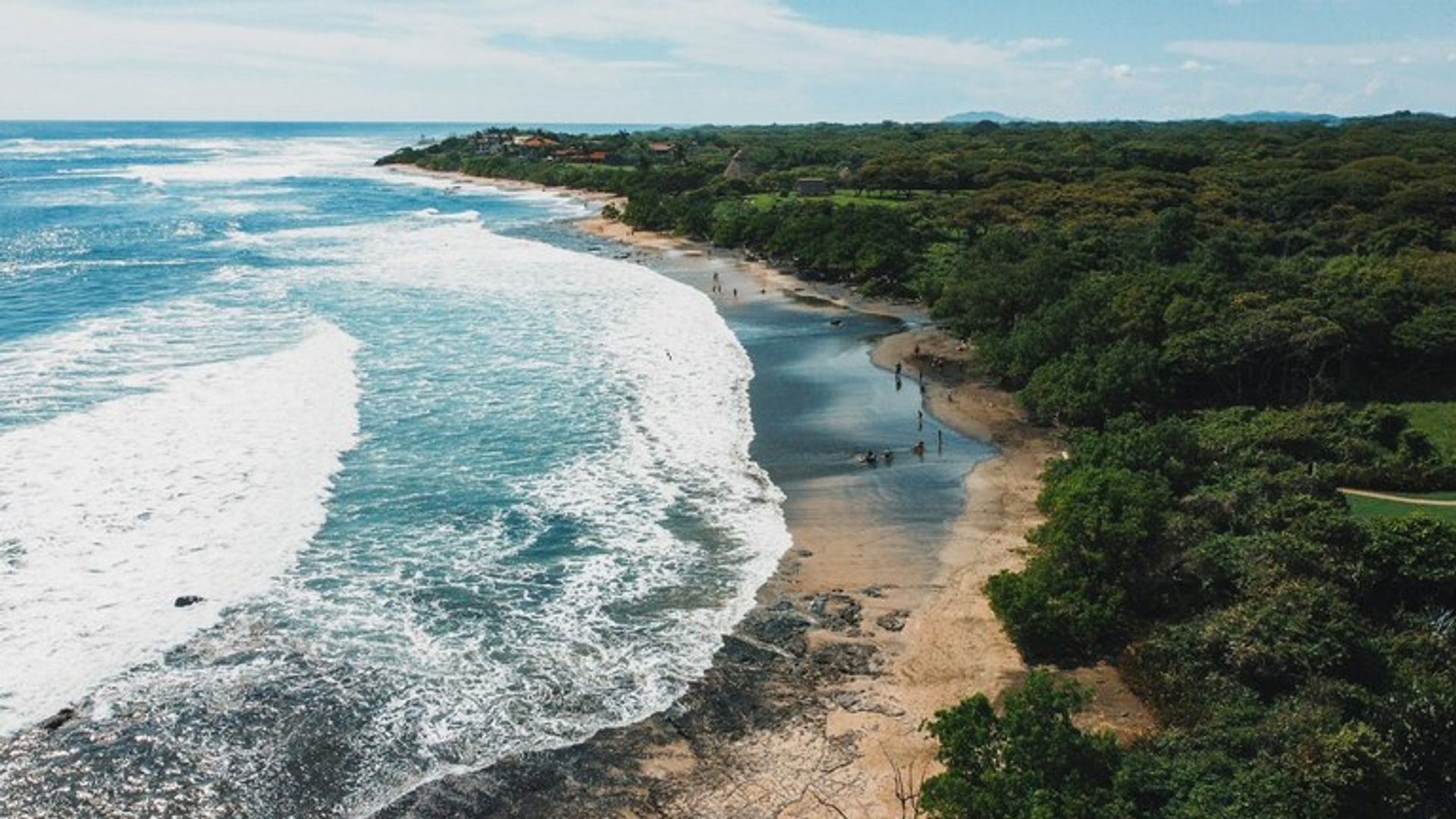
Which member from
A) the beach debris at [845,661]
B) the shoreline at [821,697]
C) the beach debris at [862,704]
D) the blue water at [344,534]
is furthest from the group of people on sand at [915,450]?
the beach debris at [862,704]

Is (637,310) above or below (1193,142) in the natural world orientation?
below

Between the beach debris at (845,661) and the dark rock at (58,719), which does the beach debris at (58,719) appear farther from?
the beach debris at (845,661)

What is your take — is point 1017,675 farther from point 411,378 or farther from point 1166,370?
point 411,378

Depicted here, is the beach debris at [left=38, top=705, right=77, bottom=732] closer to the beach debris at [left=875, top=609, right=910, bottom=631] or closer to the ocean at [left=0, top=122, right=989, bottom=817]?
the ocean at [left=0, top=122, right=989, bottom=817]

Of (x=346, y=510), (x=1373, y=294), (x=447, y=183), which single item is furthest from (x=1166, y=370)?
(x=447, y=183)

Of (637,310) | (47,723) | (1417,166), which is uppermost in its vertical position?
(1417,166)

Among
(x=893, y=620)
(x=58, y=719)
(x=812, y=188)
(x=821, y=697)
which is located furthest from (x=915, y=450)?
(x=812, y=188)

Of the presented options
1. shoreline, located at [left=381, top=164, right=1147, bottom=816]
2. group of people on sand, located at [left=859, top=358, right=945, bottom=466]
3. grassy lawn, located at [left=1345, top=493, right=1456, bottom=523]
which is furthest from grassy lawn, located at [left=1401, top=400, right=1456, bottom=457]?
group of people on sand, located at [left=859, top=358, right=945, bottom=466]
